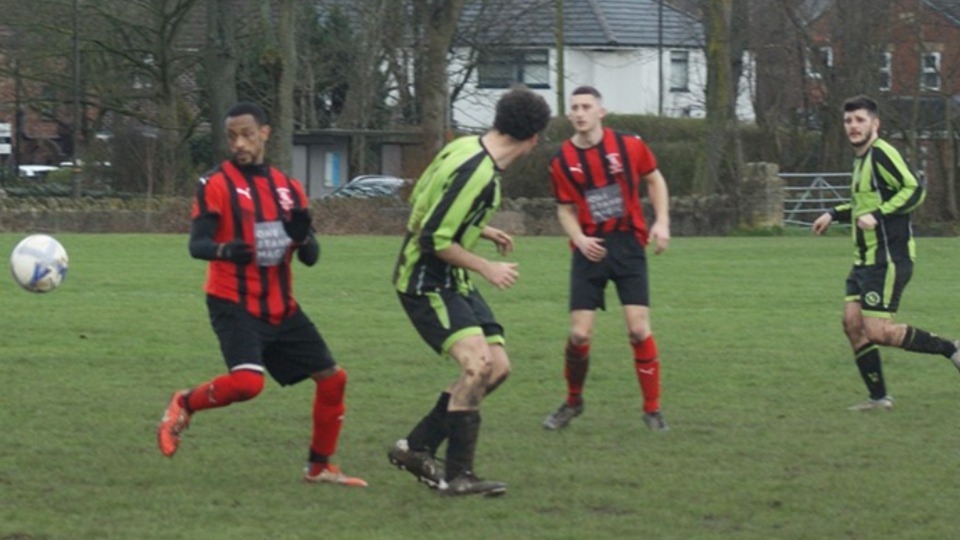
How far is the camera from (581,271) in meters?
9.16

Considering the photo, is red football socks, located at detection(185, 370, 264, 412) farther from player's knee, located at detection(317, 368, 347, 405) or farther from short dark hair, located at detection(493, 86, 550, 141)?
short dark hair, located at detection(493, 86, 550, 141)

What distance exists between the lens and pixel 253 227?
706 cm

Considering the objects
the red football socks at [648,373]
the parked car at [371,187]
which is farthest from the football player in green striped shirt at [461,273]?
the parked car at [371,187]

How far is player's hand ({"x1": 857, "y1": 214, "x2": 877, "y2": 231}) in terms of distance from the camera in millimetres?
9469

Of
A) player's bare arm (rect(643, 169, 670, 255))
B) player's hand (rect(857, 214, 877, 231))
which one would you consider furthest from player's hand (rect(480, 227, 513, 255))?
player's hand (rect(857, 214, 877, 231))

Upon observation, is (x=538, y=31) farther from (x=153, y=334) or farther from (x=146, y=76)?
(x=153, y=334)

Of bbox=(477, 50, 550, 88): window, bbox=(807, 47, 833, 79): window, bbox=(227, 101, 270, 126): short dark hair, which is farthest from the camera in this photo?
bbox=(477, 50, 550, 88): window

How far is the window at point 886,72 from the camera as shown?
4263 centimetres

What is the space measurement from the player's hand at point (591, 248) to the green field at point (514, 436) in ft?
3.05

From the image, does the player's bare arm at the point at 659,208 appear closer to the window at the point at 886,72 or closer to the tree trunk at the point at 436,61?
the tree trunk at the point at 436,61

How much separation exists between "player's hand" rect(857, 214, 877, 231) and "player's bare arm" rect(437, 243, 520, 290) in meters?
3.21

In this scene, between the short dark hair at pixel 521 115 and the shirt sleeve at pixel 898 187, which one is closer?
the short dark hair at pixel 521 115

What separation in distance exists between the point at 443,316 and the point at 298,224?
73cm

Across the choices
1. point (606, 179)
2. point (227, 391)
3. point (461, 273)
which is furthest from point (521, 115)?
point (606, 179)
